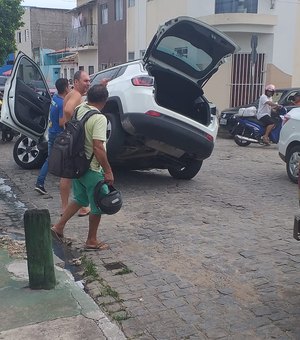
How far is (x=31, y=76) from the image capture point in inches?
347

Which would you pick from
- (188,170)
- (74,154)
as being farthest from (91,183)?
(188,170)

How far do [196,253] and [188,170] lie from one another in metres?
3.45

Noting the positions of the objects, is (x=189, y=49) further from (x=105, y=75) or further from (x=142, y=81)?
(x=105, y=75)

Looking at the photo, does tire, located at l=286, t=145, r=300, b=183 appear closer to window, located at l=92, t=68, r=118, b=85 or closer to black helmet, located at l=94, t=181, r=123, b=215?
window, located at l=92, t=68, r=118, b=85

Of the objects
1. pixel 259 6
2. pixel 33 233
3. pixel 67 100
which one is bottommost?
pixel 33 233

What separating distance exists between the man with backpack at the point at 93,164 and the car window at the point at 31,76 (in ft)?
13.1

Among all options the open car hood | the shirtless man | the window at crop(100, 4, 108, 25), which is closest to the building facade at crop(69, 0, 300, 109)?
the window at crop(100, 4, 108, 25)

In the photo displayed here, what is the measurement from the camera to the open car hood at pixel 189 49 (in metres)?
7.19

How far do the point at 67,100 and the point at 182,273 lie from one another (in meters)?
2.77

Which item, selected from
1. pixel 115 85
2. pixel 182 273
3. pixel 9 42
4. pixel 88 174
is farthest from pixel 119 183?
pixel 9 42

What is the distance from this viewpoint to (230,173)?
9.22 meters

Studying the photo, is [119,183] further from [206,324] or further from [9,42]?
[9,42]

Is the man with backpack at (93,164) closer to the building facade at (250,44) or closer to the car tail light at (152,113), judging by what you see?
the car tail light at (152,113)

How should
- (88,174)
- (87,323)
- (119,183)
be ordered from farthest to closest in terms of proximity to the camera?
1. (119,183)
2. (88,174)
3. (87,323)
